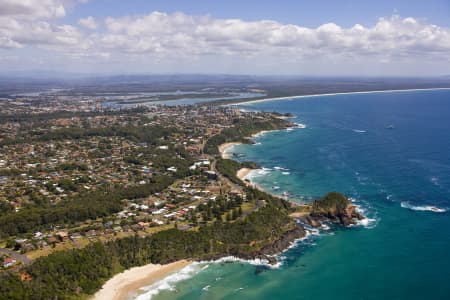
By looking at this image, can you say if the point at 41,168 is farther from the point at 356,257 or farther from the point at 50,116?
the point at 50,116

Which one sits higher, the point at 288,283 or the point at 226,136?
the point at 226,136

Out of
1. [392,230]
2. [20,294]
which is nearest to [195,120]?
[392,230]

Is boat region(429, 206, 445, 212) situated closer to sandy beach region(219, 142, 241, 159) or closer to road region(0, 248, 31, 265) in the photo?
sandy beach region(219, 142, 241, 159)

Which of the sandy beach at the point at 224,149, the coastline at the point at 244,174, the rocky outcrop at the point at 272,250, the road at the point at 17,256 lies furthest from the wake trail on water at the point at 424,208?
the road at the point at 17,256

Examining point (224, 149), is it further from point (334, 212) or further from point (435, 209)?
point (435, 209)

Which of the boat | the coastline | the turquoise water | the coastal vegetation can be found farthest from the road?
the coastal vegetation

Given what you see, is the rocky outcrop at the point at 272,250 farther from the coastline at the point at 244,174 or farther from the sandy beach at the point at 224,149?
the sandy beach at the point at 224,149
